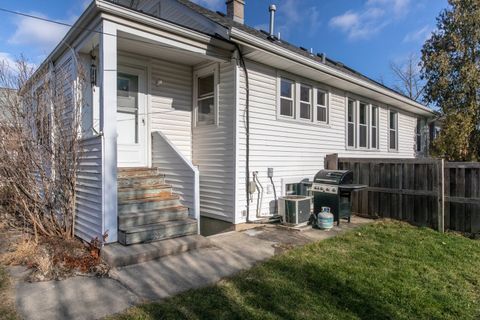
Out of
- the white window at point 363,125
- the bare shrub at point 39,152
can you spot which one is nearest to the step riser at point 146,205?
the bare shrub at point 39,152

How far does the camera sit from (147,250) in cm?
466

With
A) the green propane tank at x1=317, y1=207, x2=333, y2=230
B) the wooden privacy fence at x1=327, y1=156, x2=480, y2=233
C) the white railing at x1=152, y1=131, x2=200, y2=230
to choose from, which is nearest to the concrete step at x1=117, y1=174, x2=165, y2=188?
the white railing at x1=152, y1=131, x2=200, y2=230

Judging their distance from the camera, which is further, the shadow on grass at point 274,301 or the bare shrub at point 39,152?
the bare shrub at point 39,152

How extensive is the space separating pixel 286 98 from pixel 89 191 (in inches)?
192

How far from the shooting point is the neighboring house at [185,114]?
496cm

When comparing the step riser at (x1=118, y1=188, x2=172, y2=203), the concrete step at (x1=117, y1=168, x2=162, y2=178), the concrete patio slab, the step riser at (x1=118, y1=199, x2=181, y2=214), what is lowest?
the concrete patio slab

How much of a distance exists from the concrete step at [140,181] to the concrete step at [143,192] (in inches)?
4.8

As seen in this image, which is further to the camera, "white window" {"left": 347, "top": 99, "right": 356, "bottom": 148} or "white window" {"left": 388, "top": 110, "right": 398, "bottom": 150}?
"white window" {"left": 388, "top": 110, "right": 398, "bottom": 150}

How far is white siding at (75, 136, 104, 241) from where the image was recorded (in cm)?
486

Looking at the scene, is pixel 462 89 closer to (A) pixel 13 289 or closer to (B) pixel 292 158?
(B) pixel 292 158

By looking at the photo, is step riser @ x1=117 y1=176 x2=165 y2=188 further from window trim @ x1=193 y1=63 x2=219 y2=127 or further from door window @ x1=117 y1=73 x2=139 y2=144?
window trim @ x1=193 y1=63 x2=219 y2=127

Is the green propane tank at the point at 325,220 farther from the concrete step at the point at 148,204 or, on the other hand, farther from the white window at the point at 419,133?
the white window at the point at 419,133

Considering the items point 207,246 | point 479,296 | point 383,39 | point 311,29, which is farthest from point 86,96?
point 383,39

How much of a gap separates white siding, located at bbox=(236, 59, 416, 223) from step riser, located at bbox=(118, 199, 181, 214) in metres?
1.38
